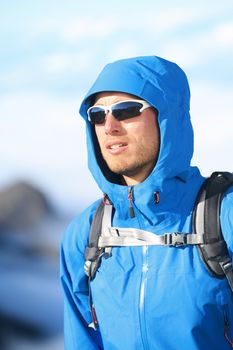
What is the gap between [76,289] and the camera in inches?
173

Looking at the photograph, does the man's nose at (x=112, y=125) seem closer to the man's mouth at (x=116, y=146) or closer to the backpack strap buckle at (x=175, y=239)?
the man's mouth at (x=116, y=146)

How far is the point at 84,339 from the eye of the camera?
4.44m

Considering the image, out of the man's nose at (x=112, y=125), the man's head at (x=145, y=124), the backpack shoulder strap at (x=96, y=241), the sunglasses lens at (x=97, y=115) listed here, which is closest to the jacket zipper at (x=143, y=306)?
the backpack shoulder strap at (x=96, y=241)

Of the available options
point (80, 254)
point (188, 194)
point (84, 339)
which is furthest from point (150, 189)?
point (84, 339)

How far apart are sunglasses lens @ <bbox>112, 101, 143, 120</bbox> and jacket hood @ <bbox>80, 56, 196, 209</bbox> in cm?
6

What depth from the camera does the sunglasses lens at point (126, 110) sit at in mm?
4125

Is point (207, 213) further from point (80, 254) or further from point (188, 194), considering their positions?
point (80, 254)

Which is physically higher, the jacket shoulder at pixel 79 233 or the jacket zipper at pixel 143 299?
the jacket shoulder at pixel 79 233

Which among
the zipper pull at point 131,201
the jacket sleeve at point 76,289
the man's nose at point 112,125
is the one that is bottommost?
the jacket sleeve at point 76,289

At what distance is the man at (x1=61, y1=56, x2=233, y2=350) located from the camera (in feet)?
12.6

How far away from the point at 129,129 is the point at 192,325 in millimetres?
1137

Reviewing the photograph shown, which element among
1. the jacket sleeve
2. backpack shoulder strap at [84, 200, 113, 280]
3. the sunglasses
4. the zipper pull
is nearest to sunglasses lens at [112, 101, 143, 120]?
the sunglasses

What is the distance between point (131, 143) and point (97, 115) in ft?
1.06

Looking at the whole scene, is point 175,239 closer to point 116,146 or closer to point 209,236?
point 209,236
